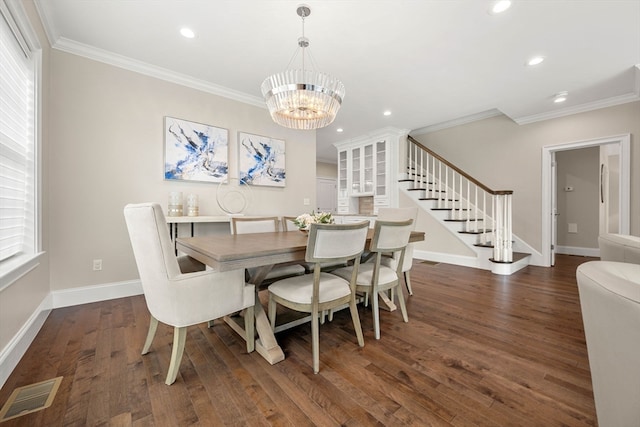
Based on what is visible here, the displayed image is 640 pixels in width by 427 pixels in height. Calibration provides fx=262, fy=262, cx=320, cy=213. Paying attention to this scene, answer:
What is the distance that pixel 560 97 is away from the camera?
369 centimetres

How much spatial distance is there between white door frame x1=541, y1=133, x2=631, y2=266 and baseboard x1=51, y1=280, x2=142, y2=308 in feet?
19.4

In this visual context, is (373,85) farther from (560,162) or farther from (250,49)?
(560,162)

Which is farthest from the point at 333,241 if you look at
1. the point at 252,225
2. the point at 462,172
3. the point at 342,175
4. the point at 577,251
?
the point at 577,251

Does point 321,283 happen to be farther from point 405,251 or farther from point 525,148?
point 525,148

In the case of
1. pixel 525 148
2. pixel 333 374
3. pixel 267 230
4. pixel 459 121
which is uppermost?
pixel 459 121

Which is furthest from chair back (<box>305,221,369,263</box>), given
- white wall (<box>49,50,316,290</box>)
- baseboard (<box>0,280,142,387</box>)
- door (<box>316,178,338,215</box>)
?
door (<box>316,178,338,215</box>)

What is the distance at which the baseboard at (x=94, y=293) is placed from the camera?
2.51 meters

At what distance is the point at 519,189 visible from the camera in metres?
4.59

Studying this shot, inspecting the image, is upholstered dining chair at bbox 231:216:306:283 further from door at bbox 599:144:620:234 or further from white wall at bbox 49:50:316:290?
door at bbox 599:144:620:234

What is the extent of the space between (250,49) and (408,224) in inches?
90.8

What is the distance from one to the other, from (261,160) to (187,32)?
1730mm

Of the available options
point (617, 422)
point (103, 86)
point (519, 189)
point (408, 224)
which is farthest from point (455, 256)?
point (103, 86)

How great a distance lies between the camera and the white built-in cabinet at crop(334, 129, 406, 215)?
213 inches

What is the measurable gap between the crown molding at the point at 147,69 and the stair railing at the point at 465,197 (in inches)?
135
